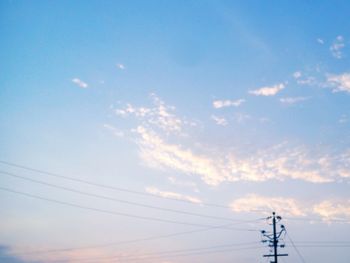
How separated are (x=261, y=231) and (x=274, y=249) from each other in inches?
106

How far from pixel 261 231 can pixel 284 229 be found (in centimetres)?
268

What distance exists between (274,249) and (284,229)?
264 centimetres

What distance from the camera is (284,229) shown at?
61281 mm

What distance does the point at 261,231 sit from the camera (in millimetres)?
62062

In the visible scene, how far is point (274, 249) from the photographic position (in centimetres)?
6044
